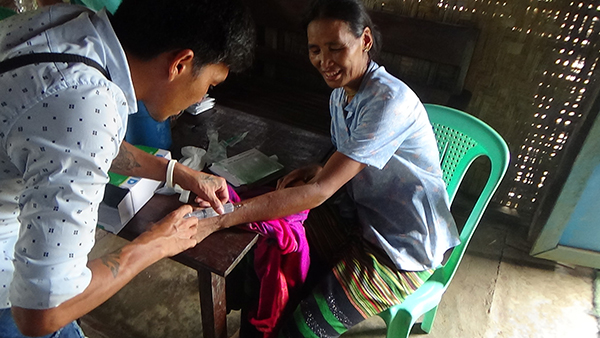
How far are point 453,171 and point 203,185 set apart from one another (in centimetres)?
110

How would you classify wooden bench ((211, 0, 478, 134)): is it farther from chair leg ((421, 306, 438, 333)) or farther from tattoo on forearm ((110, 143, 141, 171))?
chair leg ((421, 306, 438, 333))

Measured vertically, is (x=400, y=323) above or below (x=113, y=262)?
below

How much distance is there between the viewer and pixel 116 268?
90 centimetres

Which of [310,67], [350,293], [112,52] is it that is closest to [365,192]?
[350,293]

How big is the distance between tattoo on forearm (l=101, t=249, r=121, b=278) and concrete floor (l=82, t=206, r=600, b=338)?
1.14 metres

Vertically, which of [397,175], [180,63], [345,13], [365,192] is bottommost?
[365,192]

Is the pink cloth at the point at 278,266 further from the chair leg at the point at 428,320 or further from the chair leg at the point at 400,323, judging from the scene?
the chair leg at the point at 428,320

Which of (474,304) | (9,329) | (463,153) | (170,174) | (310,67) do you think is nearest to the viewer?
(9,329)

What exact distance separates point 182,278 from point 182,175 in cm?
110

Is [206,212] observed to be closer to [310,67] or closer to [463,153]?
[463,153]

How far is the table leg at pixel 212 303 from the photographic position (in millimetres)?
1158

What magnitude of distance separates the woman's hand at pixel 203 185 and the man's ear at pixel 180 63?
42cm

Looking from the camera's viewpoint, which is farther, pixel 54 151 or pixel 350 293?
pixel 350 293

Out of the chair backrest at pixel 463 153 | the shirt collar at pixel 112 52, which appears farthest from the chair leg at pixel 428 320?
the shirt collar at pixel 112 52
